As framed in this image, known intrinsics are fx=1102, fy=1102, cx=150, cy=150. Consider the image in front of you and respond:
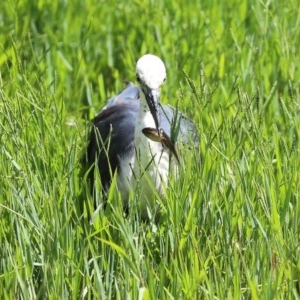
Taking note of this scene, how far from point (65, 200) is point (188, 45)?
1.53m

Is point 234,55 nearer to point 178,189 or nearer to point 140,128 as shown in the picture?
point 140,128

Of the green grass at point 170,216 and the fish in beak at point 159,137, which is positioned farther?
the fish in beak at point 159,137

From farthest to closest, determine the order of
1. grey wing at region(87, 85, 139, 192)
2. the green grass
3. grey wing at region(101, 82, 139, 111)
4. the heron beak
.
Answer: grey wing at region(101, 82, 139, 111), grey wing at region(87, 85, 139, 192), the heron beak, the green grass

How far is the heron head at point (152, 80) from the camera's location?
308 centimetres

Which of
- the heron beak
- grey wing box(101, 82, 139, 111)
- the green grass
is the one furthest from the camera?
grey wing box(101, 82, 139, 111)

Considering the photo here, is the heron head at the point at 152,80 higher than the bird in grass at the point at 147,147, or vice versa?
the heron head at the point at 152,80

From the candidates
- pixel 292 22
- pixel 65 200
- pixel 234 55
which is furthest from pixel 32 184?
pixel 292 22

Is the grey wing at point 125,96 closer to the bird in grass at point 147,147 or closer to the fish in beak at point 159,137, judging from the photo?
the bird in grass at point 147,147

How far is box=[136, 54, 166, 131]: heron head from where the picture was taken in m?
3.08

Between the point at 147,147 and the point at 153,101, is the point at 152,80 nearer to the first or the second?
the point at 153,101

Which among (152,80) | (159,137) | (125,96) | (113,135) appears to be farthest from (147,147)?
(125,96)

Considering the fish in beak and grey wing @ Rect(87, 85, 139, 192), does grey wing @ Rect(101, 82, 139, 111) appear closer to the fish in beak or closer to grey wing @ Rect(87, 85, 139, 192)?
grey wing @ Rect(87, 85, 139, 192)

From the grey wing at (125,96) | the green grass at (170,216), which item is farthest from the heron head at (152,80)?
the grey wing at (125,96)

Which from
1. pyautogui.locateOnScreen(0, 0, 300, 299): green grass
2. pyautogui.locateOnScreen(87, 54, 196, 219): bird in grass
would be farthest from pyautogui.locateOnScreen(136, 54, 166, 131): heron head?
pyautogui.locateOnScreen(0, 0, 300, 299): green grass
